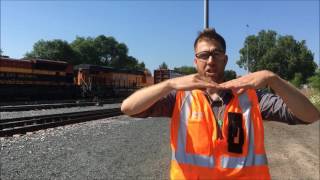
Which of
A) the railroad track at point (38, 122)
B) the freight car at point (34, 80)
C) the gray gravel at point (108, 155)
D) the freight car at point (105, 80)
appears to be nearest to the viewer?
the gray gravel at point (108, 155)

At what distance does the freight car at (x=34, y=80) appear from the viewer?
37.0 meters

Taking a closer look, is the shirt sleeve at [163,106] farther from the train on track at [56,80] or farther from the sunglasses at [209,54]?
the train on track at [56,80]

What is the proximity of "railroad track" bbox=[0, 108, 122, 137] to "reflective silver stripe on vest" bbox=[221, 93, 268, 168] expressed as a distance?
43.9ft

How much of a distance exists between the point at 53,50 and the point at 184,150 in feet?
365

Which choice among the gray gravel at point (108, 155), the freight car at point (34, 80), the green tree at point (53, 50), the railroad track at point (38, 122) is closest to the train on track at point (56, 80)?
the freight car at point (34, 80)

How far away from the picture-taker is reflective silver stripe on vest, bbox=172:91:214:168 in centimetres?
276

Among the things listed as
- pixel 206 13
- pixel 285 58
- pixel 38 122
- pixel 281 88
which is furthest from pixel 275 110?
pixel 285 58

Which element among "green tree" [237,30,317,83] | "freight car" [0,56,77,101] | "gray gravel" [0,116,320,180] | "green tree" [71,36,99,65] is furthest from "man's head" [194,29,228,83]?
"green tree" [71,36,99,65]

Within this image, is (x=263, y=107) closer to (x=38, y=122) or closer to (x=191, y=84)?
(x=191, y=84)

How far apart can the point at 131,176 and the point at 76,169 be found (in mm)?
1167

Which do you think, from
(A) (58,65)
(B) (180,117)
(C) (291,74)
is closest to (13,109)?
(A) (58,65)

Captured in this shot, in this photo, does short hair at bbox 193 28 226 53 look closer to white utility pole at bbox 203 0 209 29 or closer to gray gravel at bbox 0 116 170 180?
gray gravel at bbox 0 116 170 180

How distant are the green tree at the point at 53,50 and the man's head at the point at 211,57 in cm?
11000

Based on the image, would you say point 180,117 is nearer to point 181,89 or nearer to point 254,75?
point 181,89
